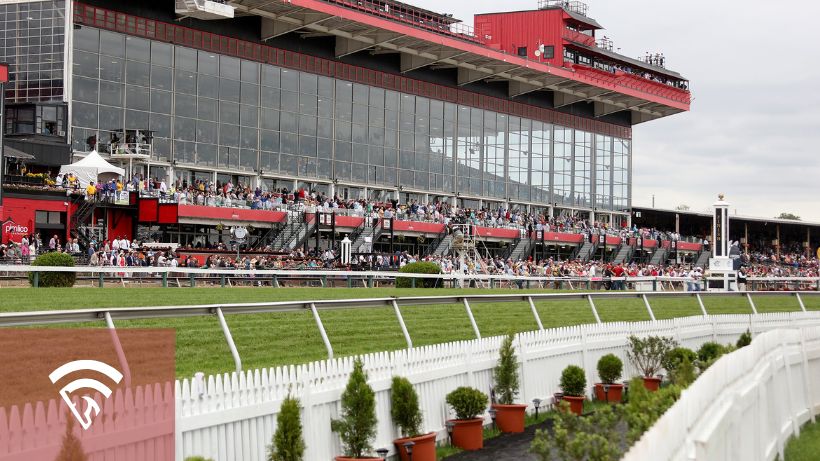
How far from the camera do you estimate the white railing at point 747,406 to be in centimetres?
572

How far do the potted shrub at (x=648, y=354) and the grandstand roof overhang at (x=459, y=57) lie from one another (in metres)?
39.4

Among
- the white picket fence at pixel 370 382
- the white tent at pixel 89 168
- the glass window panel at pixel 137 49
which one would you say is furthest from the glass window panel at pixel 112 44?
the white picket fence at pixel 370 382

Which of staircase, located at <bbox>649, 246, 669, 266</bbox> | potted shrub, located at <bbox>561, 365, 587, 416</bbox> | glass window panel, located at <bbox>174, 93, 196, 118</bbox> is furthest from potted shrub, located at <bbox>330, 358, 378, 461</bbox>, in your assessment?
staircase, located at <bbox>649, 246, 669, 266</bbox>

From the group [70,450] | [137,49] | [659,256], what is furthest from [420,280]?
[659,256]

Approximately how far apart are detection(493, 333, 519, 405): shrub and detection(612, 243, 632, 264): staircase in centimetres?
6934

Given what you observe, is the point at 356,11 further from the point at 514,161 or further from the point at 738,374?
the point at 738,374

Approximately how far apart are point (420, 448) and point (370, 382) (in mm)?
915

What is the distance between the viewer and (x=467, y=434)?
12.0 m

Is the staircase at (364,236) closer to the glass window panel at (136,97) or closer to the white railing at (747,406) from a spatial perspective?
the glass window panel at (136,97)

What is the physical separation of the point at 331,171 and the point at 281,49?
810 centimetres

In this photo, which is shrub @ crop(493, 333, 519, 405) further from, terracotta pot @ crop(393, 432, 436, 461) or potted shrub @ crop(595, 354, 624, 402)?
potted shrub @ crop(595, 354, 624, 402)

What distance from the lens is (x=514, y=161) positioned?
7875 cm

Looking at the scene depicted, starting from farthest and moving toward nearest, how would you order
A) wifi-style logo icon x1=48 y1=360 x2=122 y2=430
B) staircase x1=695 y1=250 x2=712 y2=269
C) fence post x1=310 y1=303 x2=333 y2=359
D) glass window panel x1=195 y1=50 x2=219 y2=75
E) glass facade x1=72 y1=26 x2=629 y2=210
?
1. staircase x1=695 y1=250 x2=712 y2=269
2. glass window panel x1=195 y1=50 x2=219 y2=75
3. glass facade x1=72 y1=26 x2=629 y2=210
4. fence post x1=310 y1=303 x2=333 y2=359
5. wifi-style logo icon x1=48 y1=360 x2=122 y2=430

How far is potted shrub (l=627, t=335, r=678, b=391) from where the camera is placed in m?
17.0
